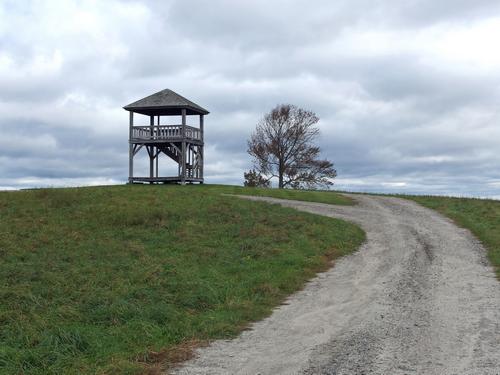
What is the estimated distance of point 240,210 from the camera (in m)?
22.7

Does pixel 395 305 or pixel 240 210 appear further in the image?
pixel 240 210

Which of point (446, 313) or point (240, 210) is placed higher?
point (240, 210)

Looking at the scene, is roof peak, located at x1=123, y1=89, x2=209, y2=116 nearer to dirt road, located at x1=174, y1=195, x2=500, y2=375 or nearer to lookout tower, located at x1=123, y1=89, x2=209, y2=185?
lookout tower, located at x1=123, y1=89, x2=209, y2=185

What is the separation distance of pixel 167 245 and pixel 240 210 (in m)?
6.79

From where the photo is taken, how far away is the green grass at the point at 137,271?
7781 mm

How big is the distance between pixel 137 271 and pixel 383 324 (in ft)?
21.5

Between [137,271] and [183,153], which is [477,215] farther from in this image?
[183,153]

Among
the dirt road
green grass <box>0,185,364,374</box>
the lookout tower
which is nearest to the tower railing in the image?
the lookout tower

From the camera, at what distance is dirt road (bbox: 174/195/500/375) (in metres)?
6.80

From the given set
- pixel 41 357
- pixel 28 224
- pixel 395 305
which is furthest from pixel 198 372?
pixel 28 224

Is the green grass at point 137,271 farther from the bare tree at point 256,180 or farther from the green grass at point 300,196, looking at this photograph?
the bare tree at point 256,180

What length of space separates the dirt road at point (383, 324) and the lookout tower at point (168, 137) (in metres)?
25.0

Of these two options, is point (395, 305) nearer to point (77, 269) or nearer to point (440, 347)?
point (440, 347)

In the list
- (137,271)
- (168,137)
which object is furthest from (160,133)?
(137,271)
